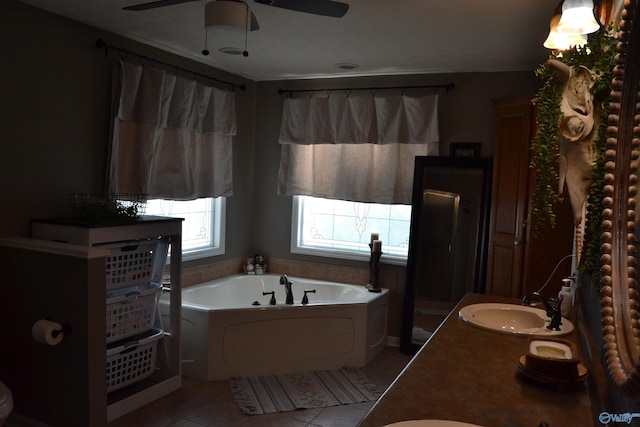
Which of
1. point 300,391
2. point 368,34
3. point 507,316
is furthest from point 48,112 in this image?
point 507,316

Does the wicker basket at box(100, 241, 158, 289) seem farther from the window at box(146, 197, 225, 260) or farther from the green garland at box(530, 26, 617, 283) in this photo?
the green garland at box(530, 26, 617, 283)

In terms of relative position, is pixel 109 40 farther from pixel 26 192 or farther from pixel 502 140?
pixel 502 140

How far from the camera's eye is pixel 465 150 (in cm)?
427

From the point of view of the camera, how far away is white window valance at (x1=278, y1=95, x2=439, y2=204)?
4.38 m

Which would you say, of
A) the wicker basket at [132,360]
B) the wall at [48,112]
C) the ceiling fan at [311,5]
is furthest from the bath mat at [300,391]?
the ceiling fan at [311,5]

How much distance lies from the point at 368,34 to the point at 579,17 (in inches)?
70.2

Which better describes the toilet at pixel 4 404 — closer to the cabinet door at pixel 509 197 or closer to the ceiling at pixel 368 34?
the ceiling at pixel 368 34

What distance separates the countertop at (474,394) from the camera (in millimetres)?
1305

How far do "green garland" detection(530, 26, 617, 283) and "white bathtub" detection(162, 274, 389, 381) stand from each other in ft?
8.32

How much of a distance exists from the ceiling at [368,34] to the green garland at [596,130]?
1393mm

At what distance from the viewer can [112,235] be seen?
2.97m

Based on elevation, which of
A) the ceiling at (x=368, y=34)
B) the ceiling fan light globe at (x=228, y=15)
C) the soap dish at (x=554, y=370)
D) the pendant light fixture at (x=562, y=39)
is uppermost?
the ceiling at (x=368, y=34)

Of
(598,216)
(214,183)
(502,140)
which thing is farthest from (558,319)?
(214,183)

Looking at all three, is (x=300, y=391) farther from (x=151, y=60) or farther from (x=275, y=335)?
(x=151, y=60)
